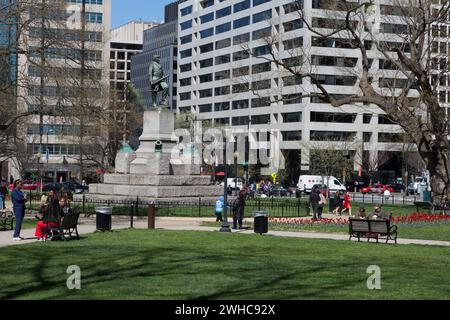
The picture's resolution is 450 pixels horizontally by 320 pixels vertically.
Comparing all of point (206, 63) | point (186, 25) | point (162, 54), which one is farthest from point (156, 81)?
point (162, 54)

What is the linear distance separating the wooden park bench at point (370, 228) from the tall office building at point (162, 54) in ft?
395

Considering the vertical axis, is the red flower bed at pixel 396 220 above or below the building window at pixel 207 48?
below

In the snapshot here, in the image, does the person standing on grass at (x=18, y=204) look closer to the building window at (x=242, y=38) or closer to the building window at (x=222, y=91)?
the building window at (x=242, y=38)

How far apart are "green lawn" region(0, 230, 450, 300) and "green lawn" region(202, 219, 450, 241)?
16.3ft

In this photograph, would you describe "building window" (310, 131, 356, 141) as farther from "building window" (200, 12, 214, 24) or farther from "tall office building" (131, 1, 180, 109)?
"tall office building" (131, 1, 180, 109)

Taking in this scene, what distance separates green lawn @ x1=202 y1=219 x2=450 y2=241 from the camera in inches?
1057

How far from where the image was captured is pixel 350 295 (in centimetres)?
1221

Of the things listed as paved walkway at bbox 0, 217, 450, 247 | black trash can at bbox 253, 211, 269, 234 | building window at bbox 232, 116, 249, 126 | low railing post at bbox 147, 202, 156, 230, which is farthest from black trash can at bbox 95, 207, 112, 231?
building window at bbox 232, 116, 249, 126

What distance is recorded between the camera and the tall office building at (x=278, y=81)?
314ft

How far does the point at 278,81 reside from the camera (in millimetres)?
101125

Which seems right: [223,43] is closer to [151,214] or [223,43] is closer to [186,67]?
[186,67]

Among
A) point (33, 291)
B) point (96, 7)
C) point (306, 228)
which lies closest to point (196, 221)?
point (306, 228)

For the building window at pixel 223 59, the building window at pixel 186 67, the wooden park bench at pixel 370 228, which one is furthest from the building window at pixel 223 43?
the wooden park bench at pixel 370 228
